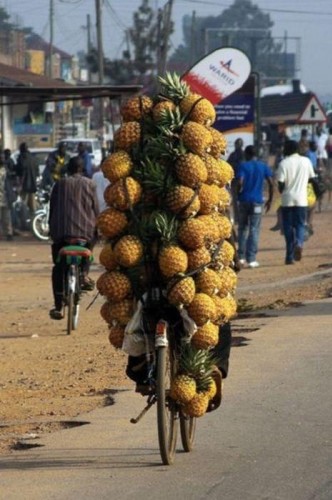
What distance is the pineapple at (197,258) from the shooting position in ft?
26.2

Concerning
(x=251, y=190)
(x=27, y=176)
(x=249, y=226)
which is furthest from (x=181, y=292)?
(x=27, y=176)

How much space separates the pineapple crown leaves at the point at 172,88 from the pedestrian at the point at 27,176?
76.1 feet

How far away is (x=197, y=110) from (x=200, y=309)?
1130mm

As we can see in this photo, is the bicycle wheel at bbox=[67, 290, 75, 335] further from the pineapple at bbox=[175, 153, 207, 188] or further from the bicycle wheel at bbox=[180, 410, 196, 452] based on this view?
the pineapple at bbox=[175, 153, 207, 188]

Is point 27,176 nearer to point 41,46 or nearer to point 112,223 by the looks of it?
point 112,223

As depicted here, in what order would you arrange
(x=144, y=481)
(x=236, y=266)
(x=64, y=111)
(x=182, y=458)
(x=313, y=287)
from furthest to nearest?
(x=64, y=111) → (x=313, y=287) → (x=236, y=266) → (x=182, y=458) → (x=144, y=481)

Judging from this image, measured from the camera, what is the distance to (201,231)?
26.1 ft

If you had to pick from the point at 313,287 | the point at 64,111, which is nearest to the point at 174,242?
the point at 313,287

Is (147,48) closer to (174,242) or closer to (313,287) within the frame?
(313,287)

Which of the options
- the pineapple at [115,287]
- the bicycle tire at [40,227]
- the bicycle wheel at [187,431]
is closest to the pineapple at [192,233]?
the pineapple at [115,287]

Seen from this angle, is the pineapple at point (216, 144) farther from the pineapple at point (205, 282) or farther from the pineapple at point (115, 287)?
the pineapple at point (115, 287)

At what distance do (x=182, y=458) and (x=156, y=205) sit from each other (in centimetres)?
147

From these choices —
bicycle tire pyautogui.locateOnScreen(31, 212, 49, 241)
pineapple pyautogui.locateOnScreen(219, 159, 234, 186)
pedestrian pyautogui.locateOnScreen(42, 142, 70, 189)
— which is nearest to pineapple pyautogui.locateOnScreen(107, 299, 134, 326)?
pineapple pyautogui.locateOnScreen(219, 159, 234, 186)

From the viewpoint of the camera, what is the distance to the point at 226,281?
825 centimetres
